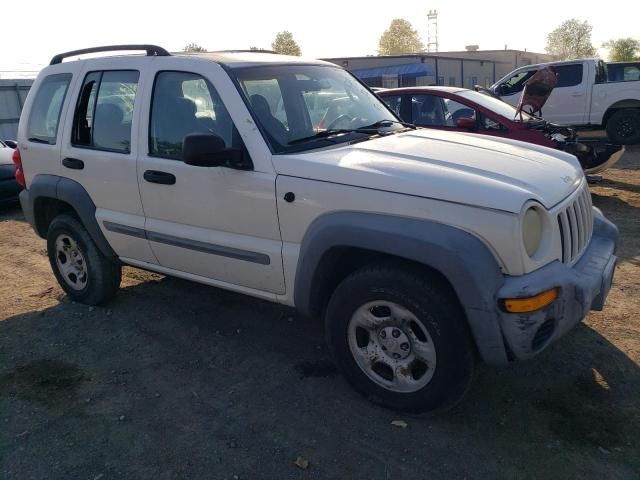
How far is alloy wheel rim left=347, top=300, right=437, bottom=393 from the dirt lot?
0.23m

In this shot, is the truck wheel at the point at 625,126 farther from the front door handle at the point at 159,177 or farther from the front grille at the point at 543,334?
the front door handle at the point at 159,177

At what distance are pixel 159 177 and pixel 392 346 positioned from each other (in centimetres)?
192

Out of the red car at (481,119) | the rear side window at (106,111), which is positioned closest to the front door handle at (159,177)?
the rear side window at (106,111)

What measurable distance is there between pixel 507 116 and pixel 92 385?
6148 millimetres

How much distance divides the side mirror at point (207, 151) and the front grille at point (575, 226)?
6.05 ft

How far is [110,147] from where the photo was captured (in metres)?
4.14

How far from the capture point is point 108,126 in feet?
13.7

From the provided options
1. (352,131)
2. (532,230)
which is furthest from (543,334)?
(352,131)

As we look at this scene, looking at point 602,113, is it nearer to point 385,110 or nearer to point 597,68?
point 597,68

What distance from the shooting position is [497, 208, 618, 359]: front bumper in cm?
262

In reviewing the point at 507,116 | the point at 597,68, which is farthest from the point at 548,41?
the point at 507,116

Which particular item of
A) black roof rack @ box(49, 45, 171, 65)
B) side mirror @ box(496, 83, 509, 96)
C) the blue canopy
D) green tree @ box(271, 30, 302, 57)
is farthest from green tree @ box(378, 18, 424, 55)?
black roof rack @ box(49, 45, 171, 65)

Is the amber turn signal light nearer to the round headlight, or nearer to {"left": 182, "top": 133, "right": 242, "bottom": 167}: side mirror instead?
the round headlight

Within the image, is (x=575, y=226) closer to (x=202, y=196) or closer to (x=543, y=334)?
(x=543, y=334)
